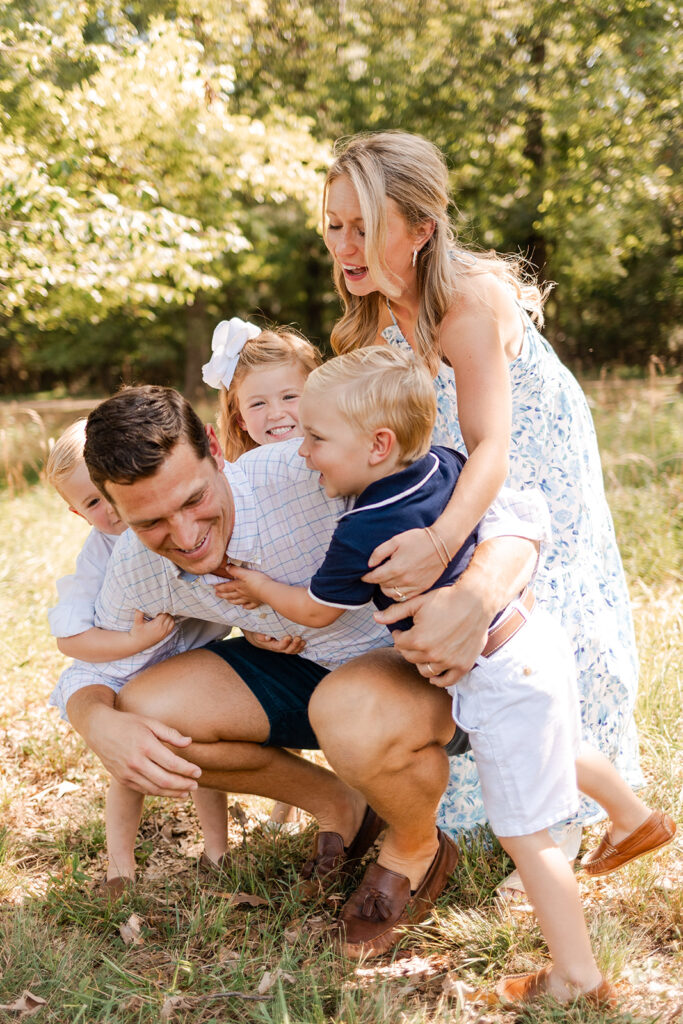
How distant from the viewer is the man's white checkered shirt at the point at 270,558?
2496mm

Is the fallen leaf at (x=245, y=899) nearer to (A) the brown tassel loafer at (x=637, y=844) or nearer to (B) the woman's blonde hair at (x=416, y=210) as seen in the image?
(A) the brown tassel loafer at (x=637, y=844)

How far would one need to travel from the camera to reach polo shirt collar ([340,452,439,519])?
7.23 feet

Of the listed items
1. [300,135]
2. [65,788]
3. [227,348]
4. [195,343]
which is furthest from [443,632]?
[195,343]

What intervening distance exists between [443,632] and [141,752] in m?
0.93

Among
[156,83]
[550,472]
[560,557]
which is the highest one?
[156,83]

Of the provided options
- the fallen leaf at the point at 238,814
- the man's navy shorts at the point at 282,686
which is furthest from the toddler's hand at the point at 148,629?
the fallen leaf at the point at 238,814

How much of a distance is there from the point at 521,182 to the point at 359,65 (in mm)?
3123

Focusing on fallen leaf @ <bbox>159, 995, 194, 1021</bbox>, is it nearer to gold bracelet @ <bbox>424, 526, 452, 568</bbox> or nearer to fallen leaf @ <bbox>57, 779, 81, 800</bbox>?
gold bracelet @ <bbox>424, 526, 452, 568</bbox>

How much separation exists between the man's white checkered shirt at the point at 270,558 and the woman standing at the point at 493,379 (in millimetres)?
246

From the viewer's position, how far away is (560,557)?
276 centimetres

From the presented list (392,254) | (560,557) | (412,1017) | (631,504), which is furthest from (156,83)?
(412,1017)

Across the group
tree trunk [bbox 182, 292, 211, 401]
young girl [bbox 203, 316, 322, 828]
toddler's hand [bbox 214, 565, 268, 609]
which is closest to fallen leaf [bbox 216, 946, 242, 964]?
young girl [bbox 203, 316, 322, 828]

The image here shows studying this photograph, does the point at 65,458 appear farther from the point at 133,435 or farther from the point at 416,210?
the point at 416,210

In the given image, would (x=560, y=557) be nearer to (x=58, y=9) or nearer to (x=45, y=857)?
(x=45, y=857)
